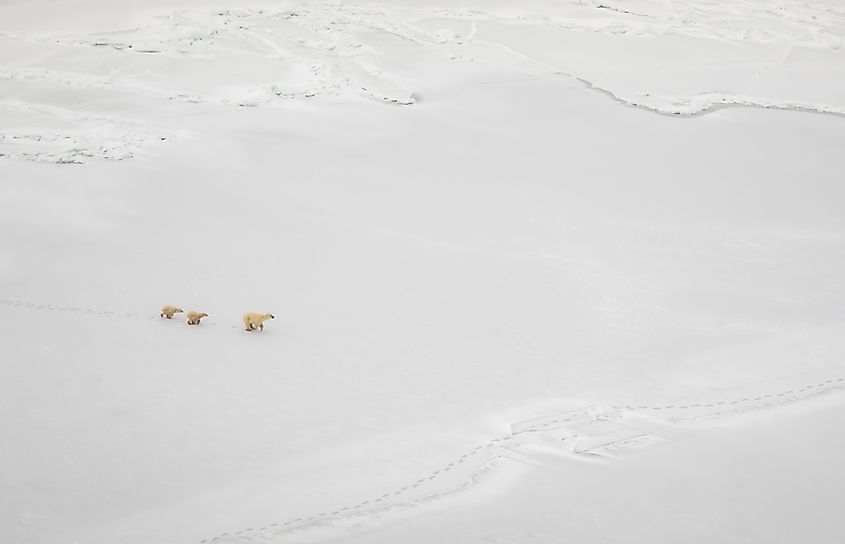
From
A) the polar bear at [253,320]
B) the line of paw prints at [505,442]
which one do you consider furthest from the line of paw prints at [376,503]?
the polar bear at [253,320]

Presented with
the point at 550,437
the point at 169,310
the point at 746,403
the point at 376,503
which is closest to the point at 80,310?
the point at 169,310

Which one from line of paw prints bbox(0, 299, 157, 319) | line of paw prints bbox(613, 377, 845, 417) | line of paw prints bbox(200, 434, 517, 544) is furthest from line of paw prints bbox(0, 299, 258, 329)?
line of paw prints bbox(613, 377, 845, 417)

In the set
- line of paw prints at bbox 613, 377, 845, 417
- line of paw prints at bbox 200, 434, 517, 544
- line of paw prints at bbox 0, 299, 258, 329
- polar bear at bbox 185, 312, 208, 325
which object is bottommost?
line of paw prints at bbox 200, 434, 517, 544

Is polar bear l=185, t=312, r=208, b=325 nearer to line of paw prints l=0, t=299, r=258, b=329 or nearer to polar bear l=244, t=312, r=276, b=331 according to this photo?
line of paw prints l=0, t=299, r=258, b=329

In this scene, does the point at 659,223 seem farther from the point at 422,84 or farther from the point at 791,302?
the point at 422,84

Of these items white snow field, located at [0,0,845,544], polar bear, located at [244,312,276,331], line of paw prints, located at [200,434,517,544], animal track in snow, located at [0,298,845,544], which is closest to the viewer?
line of paw prints, located at [200,434,517,544]

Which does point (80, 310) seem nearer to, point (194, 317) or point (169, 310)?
point (169, 310)
